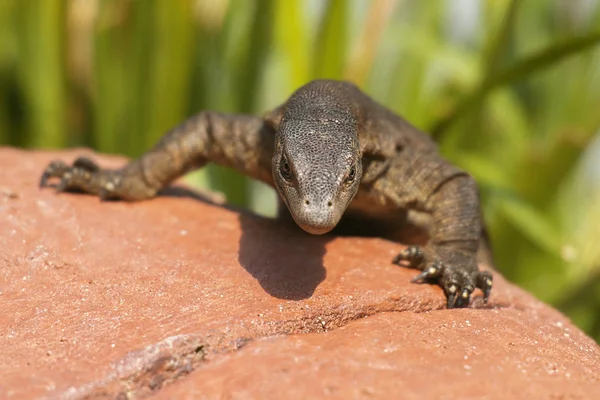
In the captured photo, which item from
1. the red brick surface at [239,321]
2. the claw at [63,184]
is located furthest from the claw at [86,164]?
the red brick surface at [239,321]

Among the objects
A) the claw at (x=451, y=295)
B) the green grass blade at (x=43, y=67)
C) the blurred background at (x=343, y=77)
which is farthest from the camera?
the green grass blade at (x=43, y=67)

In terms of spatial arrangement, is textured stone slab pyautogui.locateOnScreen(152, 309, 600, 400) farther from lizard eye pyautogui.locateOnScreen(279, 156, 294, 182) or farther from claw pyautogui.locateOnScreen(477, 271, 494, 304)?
lizard eye pyautogui.locateOnScreen(279, 156, 294, 182)

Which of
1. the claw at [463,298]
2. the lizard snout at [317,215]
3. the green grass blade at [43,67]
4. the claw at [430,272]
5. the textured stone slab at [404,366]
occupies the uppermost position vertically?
the lizard snout at [317,215]

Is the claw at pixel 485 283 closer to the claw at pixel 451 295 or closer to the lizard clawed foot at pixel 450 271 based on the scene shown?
the lizard clawed foot at pixel 450 271

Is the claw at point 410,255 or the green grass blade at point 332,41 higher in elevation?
the green grass blade at point 332,41

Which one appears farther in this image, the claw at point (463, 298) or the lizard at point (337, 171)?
the claw at point (463, 298)

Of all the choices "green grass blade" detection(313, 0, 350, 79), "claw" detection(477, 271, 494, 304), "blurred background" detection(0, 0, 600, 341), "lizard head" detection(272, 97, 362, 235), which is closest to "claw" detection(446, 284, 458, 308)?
"claw" detection(477, 271, 494, 304)

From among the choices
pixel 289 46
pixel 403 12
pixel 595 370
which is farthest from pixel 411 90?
pixel 595 370
